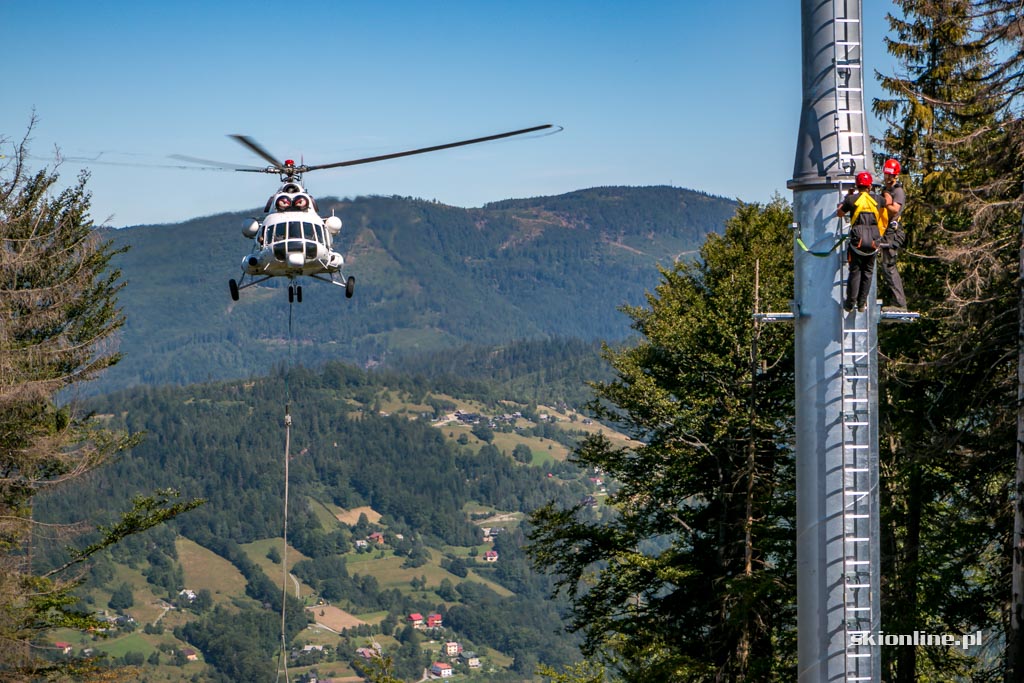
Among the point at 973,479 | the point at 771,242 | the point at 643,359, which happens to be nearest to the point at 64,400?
the point at 643,359

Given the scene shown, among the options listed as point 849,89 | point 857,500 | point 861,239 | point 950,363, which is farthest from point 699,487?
point 849,89

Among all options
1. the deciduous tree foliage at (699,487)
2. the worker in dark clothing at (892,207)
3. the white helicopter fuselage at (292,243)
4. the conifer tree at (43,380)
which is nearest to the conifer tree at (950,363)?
the deciduous tree foliage at (699,487)

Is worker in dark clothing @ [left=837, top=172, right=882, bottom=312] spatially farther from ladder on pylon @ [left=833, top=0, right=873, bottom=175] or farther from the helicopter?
the helicopter

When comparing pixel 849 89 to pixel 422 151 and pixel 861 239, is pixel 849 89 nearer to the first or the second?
pixel 861 239

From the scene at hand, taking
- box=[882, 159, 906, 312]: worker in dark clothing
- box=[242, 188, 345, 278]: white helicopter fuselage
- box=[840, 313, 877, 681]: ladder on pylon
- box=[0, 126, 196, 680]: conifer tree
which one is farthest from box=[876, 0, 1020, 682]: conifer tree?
box=[0, 126, 196, 680]: conifer tree

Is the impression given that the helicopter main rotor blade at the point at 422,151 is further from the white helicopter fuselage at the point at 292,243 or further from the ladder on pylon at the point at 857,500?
the ladder on pylon at the point at 857,500

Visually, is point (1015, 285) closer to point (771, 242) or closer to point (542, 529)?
point (771, 242)
